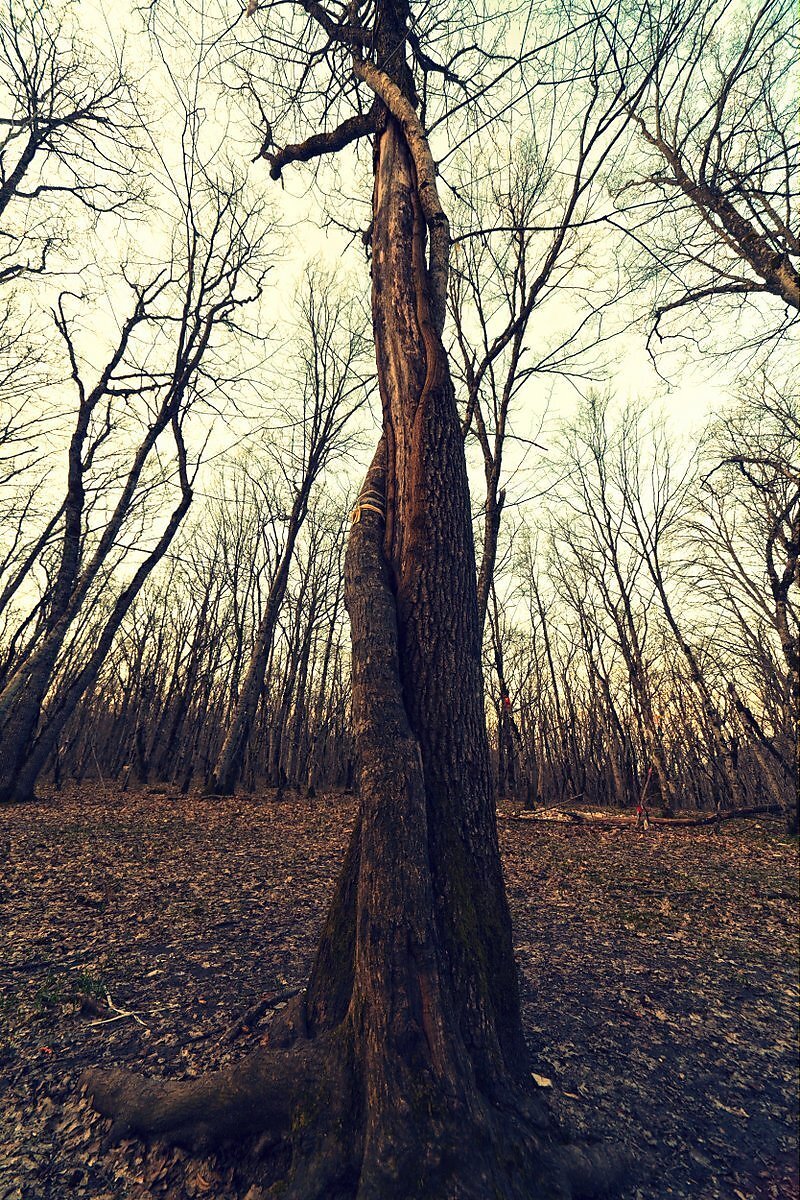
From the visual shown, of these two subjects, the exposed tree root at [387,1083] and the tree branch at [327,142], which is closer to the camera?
the exposed tree root at [387,1083]

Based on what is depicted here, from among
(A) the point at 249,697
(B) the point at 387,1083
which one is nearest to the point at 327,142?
(B) the point at 387,1083

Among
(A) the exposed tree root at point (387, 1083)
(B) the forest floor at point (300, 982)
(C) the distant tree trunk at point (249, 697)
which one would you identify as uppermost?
(C) the distant tree trunk at point (249, 697)

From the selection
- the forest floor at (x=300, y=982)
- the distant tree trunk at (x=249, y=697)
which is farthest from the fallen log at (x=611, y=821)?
the distant tree trunk at (x=249, y=697)

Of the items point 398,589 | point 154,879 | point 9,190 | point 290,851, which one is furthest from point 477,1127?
point 9,190

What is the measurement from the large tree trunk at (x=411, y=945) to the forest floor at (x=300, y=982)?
1.03ft

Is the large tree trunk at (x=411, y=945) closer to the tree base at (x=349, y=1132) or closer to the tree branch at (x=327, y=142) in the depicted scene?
the tree base at (x=349, y=1132)

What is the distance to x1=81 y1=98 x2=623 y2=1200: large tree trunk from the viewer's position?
1541 mm

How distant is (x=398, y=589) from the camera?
243cm

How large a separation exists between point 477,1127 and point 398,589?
2.06 m

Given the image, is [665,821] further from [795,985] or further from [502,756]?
[502,756]

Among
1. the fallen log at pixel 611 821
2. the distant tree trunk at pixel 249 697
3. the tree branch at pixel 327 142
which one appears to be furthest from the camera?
the distant tree trunk at pixel 249 697

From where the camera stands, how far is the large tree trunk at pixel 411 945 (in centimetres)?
154

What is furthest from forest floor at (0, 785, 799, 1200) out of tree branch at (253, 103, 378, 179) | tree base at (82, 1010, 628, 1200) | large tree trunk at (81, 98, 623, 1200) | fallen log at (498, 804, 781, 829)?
tree branch at (253, 103, 378, 179)

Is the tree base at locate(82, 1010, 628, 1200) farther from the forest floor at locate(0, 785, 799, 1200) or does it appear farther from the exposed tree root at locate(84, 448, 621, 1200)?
the forest floor at locate(0, 785, 799, 1200)
